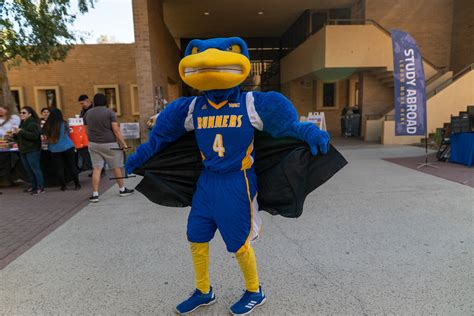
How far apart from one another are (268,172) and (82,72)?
1695 centimetres

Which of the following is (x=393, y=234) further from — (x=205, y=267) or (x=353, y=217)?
(x=205, y=267)

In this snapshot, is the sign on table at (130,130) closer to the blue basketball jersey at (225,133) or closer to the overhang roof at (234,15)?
the overhang roof at (234,15)

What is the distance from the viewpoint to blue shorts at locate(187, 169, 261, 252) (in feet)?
7.59

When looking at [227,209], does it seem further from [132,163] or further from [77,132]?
[77,132]

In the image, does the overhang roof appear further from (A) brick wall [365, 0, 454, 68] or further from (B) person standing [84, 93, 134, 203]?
(B) person standing [84, 93, 134, 203]

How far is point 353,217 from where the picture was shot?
4660 millimetres

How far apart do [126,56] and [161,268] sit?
1571 cm

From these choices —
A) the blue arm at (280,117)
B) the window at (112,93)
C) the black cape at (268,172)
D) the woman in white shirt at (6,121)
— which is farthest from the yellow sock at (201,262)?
the window at (112,93)

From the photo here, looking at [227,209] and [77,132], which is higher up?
[77,132]

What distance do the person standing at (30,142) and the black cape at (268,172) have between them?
450cm

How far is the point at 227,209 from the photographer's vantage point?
90.7 inches

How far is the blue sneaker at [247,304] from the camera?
2.49 metres

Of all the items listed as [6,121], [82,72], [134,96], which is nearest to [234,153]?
[6,121]

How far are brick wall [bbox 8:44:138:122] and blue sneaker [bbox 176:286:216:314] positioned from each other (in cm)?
1608
